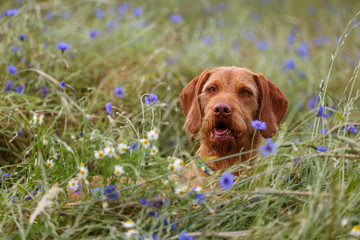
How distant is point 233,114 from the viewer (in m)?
2.97

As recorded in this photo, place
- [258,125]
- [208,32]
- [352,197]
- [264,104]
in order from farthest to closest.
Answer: [208,32] → [264,104] → [258,125] → [352,197]

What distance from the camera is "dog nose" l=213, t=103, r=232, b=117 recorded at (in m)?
2.94

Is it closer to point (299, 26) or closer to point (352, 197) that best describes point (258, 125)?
point (352, 197)

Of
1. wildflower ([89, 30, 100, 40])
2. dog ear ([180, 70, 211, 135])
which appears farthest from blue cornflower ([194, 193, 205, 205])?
wildflower ([89, 30, 100, 40])

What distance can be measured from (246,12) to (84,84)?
458cm

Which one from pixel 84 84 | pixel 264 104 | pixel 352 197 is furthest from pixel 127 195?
pixel 84 84

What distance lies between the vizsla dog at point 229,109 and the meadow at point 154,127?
0.20 meters

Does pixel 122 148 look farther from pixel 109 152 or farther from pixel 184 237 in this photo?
pixel 184 237

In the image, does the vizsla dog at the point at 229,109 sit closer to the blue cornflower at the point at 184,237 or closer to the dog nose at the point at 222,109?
the dog nose at the point at 222,109

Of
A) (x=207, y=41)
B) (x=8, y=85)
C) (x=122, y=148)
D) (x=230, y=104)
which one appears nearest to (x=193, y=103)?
(x=230, y=104)

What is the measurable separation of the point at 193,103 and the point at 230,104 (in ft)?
1.59

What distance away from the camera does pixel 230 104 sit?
3.03 meters

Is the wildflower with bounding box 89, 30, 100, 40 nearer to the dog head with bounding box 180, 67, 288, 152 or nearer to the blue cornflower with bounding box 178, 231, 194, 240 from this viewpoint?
the dog head with bounding box 180, 67, 288, 152

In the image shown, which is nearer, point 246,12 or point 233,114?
point 233,114
